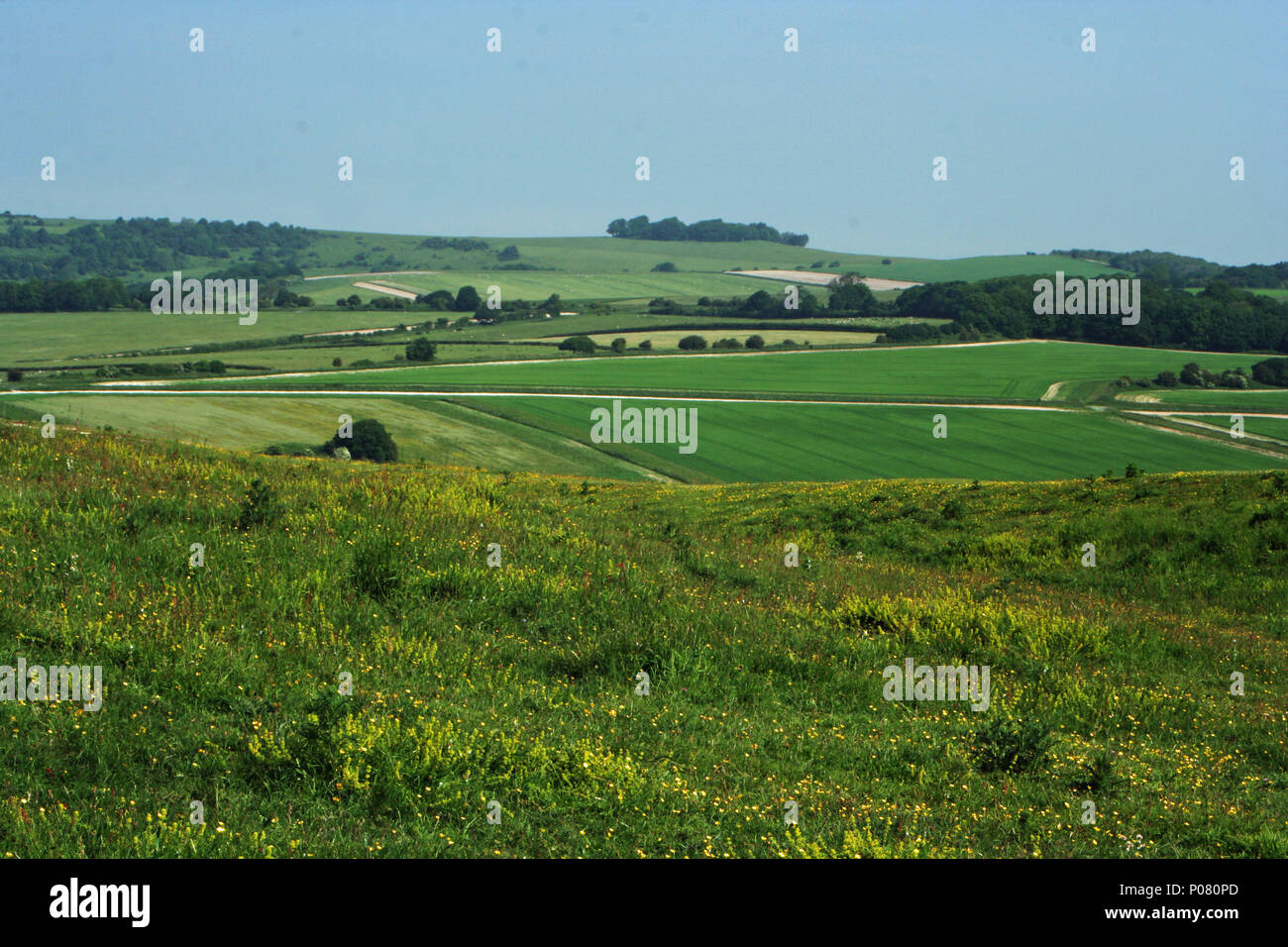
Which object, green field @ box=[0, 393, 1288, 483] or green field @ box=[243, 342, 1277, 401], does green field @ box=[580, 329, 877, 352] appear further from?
green field @ box=[0, 393, 1288, 483]

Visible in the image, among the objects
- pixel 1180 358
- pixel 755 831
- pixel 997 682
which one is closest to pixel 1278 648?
pixel 997 682

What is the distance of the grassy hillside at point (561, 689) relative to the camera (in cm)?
718

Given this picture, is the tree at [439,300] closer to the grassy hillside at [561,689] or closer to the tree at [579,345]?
the tree at [579,345]

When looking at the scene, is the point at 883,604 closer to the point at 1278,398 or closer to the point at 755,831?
the point at 755,831

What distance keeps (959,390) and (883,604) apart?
273ft

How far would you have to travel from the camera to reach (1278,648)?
543 inches
